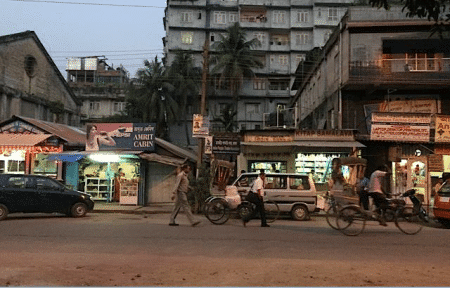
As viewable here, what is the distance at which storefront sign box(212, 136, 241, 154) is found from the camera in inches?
746

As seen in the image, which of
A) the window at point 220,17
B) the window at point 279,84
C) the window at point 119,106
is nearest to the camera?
the window at point 119,106

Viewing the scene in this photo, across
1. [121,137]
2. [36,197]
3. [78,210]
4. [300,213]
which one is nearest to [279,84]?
[121,137]

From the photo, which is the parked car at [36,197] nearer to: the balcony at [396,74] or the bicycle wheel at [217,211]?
the bicycle wheel at [217,211]

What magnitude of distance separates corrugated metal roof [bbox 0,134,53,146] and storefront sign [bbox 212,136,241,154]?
831 cm

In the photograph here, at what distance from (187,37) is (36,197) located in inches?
1892

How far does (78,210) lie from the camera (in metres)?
15.2

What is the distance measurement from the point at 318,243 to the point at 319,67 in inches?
893

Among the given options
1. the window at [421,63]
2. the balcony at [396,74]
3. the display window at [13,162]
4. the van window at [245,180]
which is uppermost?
the window at [421,63]

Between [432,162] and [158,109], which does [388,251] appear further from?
[158,109]

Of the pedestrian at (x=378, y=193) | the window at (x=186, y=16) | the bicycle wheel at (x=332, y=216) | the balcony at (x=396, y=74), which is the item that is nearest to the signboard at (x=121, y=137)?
the balcony at (x=396, y=74)

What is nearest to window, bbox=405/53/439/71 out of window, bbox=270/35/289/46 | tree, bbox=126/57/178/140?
tree, bbox=126/57/178/140

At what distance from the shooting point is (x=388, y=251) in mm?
8758

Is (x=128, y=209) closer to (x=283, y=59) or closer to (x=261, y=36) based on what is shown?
(x=283, y=59)

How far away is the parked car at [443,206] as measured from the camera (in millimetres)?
13430
